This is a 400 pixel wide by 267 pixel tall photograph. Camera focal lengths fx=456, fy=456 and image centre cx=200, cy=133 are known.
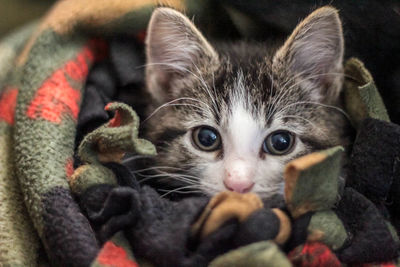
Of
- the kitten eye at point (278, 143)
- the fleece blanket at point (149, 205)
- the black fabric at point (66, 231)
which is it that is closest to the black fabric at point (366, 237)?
the fleece blanket at point (149, 205)

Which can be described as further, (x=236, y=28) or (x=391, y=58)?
(x=236, y=28)

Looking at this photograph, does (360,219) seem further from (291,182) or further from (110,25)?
(110,25)

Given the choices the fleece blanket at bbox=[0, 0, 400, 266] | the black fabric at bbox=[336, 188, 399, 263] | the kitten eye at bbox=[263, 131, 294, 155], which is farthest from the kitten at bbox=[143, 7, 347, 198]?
the black fabric at bbox=[336, 188, 399, 263]

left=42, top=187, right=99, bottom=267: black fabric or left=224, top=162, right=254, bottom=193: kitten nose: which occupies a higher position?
left=42, top=187, right=99, bottom=267: black fabric

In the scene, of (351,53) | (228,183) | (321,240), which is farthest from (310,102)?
(321,240)

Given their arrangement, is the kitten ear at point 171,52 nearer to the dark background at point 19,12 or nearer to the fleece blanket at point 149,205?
the fleece blanket at point 149,205

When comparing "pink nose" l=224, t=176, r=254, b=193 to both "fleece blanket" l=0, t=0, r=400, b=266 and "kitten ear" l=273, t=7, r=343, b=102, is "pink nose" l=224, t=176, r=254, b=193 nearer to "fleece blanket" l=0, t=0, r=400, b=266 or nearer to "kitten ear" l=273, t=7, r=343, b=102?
"fleece blanket" l=0, t=0, r=400, b=266

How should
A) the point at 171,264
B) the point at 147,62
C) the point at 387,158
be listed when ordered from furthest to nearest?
the point at 147,62, the point at 387,158, the point at 171,264
